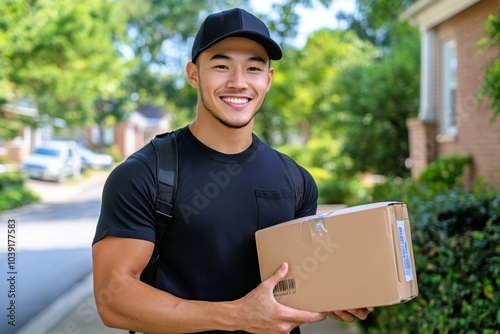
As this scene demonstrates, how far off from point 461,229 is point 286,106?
25.8 meters

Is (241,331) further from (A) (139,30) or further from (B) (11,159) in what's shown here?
(A) (139,30)

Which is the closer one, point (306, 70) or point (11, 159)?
point (306, 70)

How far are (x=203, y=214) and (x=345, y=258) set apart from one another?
433 millimetres

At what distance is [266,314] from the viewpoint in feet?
6.27

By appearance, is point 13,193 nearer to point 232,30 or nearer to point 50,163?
point 50,163

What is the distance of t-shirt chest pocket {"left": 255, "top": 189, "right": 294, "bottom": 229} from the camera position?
2.19m

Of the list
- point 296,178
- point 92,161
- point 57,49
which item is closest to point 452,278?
point 296,178

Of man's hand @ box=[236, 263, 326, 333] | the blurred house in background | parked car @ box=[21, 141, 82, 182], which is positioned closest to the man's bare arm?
man's hand @ box=[236, 263, 326, 333]

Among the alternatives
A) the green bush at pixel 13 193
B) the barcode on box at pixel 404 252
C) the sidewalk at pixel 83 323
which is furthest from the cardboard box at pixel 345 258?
the green bush at pixel 13 193

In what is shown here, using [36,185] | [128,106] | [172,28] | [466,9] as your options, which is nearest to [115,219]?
[466,9]

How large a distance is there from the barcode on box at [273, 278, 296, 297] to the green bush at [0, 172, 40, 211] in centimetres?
1925

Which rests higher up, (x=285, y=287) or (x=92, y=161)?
(x=92, y=161)

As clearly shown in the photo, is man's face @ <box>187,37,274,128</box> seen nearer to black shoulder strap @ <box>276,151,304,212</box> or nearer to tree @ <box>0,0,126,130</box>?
black shoulder strap @ <box>276,151,304,212</box>

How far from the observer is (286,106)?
3084 cm
